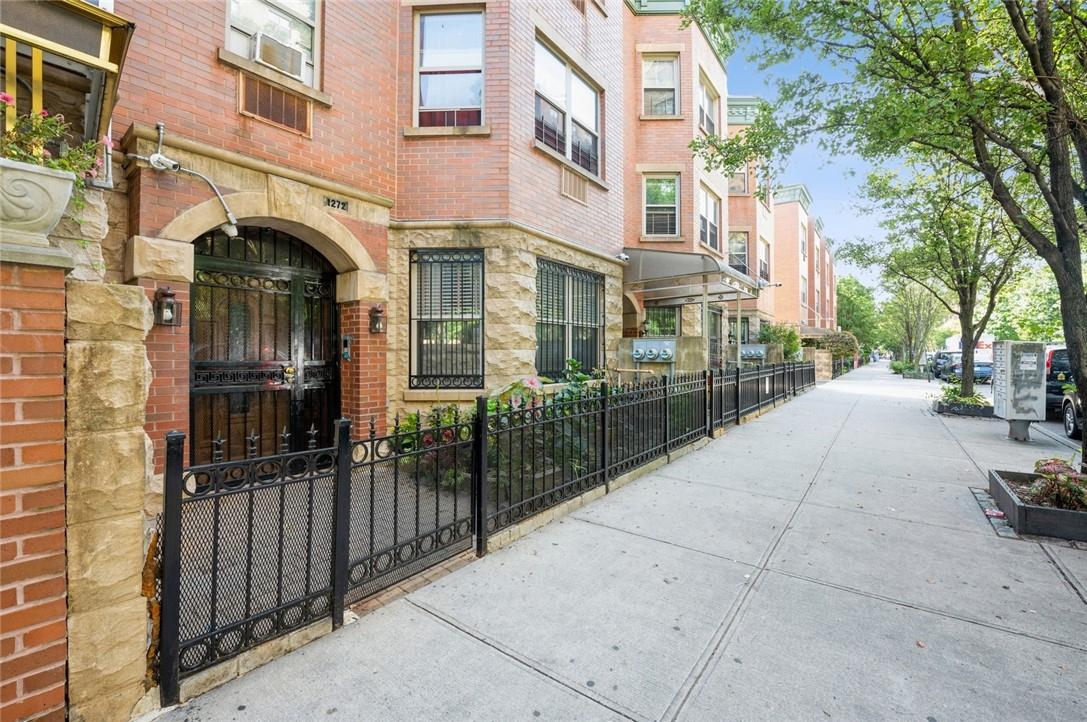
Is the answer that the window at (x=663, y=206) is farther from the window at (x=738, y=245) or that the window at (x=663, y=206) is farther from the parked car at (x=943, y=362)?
the parked car at (x=943, y=362)

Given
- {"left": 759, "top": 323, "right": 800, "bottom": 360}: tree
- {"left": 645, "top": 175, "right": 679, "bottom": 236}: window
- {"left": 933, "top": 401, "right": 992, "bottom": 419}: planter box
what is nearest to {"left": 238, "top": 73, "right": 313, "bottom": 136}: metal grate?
{"left": 645, "top": 175, "right": 679, "bottom": 236}: window

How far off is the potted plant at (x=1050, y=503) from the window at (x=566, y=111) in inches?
306

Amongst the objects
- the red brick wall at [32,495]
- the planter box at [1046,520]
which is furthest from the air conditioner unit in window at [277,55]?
the planter box at [1046,520]

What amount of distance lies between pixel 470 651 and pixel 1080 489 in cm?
578

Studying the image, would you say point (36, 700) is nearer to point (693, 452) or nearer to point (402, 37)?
point (693, 452)

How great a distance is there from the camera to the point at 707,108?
1539cm

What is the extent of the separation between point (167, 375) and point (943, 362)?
38.5 metres

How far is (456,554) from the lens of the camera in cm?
397

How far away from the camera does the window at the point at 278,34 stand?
567 cm

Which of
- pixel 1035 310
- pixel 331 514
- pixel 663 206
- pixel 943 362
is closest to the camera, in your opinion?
pixel 331 514

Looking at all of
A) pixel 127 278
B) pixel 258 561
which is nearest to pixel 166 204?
pixel 127 278

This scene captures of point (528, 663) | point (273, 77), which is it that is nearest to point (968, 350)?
point (528, 663)

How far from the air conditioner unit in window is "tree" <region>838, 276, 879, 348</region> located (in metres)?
55.0

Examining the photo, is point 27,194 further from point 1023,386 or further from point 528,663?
point 1023,386
